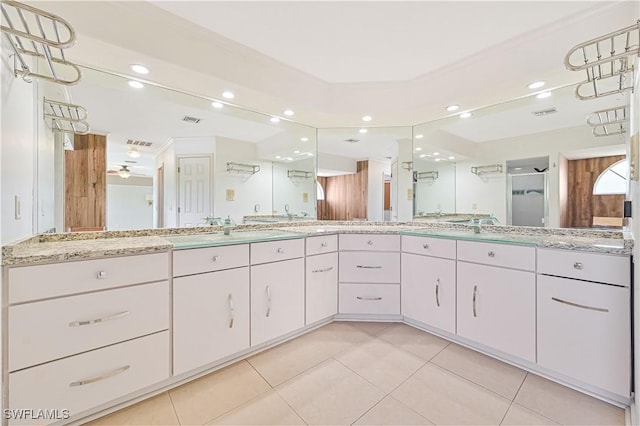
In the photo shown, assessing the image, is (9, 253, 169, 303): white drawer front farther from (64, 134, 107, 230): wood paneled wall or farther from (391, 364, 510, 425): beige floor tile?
(391, 364, 510, 425): beige floor tile

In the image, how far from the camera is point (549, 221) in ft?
7.10

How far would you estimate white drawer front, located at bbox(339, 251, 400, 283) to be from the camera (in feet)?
8.08

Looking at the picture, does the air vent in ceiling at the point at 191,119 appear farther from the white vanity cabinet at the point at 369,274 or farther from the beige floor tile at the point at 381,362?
the beige floor tile at the point at 381,362

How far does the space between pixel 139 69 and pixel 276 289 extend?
179 cm

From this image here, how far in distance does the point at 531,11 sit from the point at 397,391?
2365 mm

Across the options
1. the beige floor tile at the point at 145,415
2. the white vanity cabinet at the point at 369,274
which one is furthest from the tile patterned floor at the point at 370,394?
the white vanity cabinet at the point at 369,274

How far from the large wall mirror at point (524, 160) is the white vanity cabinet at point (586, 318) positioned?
0.70m

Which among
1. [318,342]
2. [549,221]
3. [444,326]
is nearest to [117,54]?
[318,342]

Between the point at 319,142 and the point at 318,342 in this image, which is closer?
the point at 318,342

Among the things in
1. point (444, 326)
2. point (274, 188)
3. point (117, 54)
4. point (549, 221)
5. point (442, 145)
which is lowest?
point (444, 326)

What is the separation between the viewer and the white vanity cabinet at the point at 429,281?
211 cm

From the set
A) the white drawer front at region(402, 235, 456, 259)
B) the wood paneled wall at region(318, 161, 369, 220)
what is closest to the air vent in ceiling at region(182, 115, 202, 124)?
the wood paneled wall at region(318, 161, 369, 220)

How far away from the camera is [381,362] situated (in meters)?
1.86

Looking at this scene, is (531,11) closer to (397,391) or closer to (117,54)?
(397,391)
